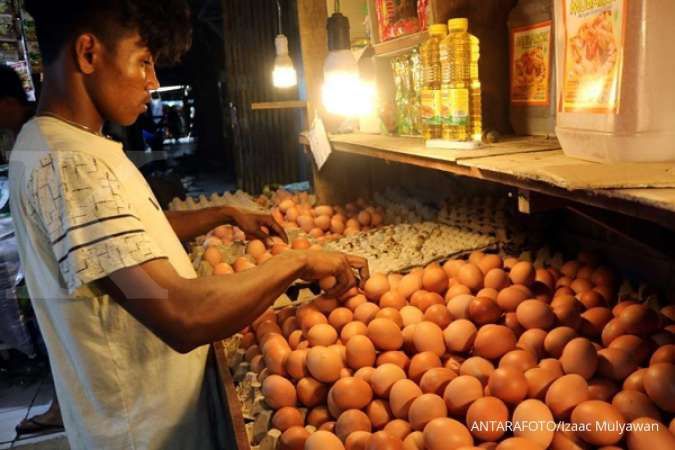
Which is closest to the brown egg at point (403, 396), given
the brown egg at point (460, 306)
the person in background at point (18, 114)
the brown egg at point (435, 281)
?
the brown egg at point (460, 306)

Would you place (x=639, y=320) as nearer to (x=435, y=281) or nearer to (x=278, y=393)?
(x=435, y=281)

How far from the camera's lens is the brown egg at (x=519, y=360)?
1.56 m

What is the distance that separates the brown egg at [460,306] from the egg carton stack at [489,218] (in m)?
0.57

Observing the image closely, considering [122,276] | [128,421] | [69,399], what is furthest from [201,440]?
[122,276]

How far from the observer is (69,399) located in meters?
1.68

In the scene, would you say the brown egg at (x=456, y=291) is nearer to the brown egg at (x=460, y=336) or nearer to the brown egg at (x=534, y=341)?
the brown egg at (x=460, y=336)

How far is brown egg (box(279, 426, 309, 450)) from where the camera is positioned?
5.04 ft

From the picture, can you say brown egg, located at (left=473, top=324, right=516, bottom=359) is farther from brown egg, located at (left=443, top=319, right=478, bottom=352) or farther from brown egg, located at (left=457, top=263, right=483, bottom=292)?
brown egg, located at (left=457, top=263, right=483, bottom=292)

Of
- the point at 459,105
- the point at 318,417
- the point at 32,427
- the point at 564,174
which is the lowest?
the point at 32,427

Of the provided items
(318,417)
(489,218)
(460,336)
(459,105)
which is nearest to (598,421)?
(460,336)

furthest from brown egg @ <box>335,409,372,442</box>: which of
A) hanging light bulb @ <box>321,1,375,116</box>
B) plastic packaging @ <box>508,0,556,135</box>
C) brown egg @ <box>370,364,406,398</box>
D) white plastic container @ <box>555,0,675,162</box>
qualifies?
hanging light bulb @ <box>321,1,375,116</box>

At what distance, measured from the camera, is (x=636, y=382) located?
55.0 inches

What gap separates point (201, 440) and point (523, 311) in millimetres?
1254

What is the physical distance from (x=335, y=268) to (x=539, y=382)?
0.79 m
